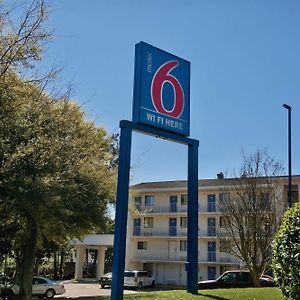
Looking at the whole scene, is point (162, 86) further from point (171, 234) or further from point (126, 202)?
point (171, 234)

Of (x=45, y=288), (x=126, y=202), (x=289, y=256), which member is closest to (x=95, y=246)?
(x=45, y=288)

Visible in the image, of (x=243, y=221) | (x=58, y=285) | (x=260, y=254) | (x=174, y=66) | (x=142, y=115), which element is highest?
(x=174, y=66)

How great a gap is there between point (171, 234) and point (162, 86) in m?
42.3

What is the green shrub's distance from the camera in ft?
26.4

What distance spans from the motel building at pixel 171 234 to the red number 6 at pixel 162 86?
123 ft

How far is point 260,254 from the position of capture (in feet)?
74.9

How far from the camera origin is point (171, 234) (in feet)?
178

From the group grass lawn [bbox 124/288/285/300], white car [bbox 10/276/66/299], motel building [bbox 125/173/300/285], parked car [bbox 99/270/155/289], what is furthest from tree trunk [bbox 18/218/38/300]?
motel building [bbox 125/173/300/285]

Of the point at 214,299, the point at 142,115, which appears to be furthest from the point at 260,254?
the point at 142,115

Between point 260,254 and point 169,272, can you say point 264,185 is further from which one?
point 169,272

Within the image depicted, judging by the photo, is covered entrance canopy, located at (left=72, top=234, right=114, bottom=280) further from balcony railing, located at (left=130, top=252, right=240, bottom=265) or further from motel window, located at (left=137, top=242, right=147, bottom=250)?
balcony railing, located at (left=130, top=252, right=240, bottom=265)

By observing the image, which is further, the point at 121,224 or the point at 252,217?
the point at 252,217

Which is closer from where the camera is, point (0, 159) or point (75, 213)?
point (0, 159)

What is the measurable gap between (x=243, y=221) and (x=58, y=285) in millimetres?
16802
